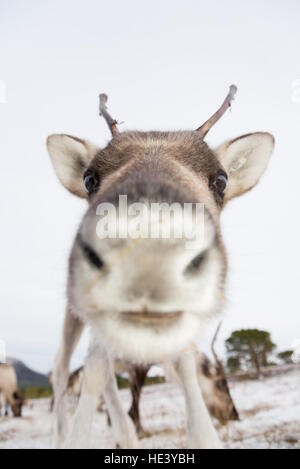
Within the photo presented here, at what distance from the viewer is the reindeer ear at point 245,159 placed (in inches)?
128

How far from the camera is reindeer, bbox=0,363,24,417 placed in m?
10.1

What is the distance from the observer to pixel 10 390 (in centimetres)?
1052

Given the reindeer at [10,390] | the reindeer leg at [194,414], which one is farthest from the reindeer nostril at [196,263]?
the reindeer at [10,390]

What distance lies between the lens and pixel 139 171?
1663mm

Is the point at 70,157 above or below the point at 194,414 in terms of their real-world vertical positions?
above

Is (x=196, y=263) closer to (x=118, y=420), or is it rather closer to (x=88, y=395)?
(x=88, y=395)

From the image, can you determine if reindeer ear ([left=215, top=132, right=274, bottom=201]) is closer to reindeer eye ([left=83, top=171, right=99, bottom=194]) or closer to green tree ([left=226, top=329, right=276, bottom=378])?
reindeer eye ([left=83, top=171, right=99, bottom=194])

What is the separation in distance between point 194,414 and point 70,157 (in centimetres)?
264

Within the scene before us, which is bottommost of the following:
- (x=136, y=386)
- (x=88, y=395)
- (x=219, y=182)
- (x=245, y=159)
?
(x=136, y=386)

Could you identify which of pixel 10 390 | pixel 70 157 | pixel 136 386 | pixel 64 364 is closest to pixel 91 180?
pixel 70 157

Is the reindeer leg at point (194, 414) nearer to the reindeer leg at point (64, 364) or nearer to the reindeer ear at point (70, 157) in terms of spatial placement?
the reindeer leg at point (64, 364)

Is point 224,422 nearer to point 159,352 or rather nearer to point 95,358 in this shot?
point 95,358

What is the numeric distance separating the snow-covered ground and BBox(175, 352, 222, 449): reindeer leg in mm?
763

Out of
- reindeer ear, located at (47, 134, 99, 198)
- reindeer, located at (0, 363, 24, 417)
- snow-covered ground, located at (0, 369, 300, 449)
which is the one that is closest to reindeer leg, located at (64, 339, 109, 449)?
snow-covered ground, located at (0, 369, 300, 449)
